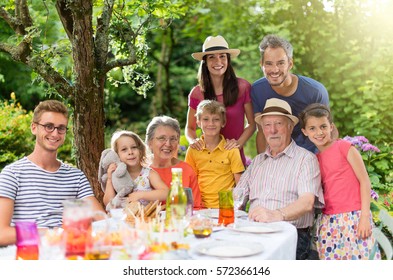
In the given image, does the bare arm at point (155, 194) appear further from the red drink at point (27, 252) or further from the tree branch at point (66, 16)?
the tree branch at point (66, 16)

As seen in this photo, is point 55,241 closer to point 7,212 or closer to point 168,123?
point 7,212

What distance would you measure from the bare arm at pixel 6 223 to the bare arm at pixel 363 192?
6.05ft

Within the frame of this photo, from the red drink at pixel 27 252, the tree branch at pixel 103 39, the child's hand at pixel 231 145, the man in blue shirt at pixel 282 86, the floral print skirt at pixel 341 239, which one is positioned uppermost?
the tree branch at pixel 103 39

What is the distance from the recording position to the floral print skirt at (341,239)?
128 inches

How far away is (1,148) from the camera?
6664 millimetres

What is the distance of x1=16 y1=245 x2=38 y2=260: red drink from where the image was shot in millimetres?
2111

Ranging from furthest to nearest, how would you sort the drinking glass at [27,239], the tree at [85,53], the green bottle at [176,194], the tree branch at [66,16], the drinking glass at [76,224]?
the tree branch at [66,16], the tree at [85,53], the green bottle at [176,194], the drinking glass at [27,239], the drinking glass at [76,224]

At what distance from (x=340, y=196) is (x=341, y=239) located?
25cm

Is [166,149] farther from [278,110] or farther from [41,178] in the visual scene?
[41,178]

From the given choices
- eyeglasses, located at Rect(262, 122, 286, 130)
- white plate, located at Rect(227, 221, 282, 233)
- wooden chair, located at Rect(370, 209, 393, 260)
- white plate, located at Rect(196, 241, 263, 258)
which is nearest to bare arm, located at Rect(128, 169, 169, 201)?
white plate, located at Rect(227, 221, 282, 233)

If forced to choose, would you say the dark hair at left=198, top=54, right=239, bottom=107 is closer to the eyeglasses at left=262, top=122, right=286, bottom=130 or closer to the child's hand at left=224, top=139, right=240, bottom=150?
the child's hand at left=224, top=139, right=240, bottom=150

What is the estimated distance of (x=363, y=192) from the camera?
3.23 meters

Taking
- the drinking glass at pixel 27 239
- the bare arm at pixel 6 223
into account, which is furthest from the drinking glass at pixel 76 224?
the bare arm at pixel 6 223
